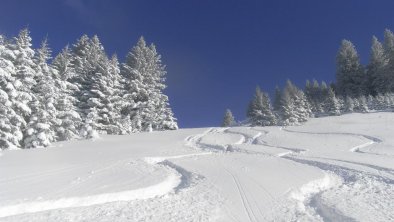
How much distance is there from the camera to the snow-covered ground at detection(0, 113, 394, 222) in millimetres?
8383

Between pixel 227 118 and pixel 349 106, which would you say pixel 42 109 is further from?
pixel 227 118

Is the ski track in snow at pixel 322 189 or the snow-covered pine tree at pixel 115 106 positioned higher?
the snow-covered pine tree at pixel 115 106

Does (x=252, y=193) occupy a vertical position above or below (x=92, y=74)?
below

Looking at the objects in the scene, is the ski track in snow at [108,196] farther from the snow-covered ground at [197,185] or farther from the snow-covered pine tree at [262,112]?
the snow-covered pine tree at [262,112]

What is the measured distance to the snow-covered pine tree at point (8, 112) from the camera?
22062mm

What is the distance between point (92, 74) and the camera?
38.0 metres

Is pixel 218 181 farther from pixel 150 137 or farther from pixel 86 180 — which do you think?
pixel 150 137

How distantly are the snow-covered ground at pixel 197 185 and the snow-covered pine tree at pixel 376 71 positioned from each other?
4906 cm

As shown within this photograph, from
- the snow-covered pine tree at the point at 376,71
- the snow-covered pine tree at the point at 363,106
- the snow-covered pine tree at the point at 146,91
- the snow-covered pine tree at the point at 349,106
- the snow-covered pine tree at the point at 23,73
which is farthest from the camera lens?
the snow-covered pine tree at the point at 376,71

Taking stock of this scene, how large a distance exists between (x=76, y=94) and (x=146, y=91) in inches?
318

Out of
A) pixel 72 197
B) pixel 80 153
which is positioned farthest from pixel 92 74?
pixel 72 197

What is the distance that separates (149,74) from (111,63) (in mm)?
8286

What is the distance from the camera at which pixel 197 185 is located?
38.4 feet

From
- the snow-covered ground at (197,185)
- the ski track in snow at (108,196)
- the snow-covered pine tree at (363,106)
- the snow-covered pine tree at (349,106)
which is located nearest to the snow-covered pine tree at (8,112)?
the snow-covered ground at (197,185)
